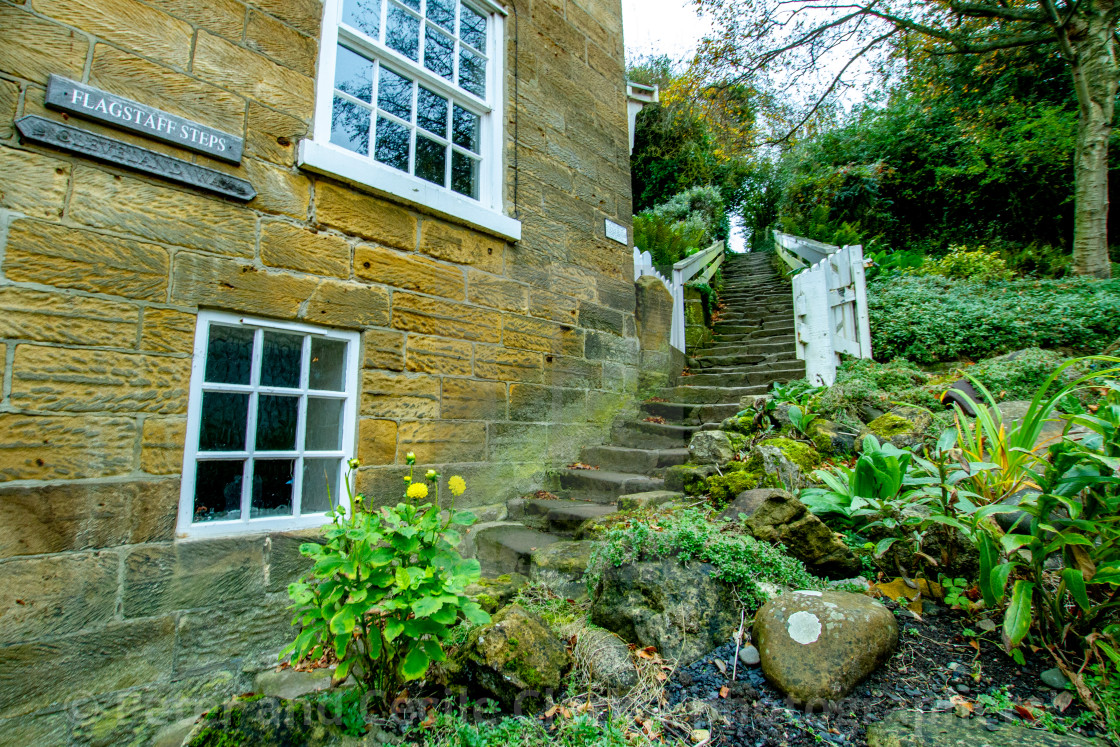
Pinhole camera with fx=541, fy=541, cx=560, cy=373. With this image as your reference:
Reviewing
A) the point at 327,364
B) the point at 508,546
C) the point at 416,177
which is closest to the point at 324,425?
the point at 327,364

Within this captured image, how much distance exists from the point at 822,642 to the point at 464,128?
4.18 metres

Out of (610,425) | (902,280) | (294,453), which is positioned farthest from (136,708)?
(902,280)

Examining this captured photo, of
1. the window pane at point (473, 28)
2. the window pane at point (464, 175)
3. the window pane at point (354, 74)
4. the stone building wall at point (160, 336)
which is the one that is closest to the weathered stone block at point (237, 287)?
the stone building wall at point (160, 336)

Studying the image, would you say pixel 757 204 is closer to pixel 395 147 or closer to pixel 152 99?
pixel 395 147

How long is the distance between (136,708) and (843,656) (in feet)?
9.79

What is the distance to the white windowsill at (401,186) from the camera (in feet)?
10.7

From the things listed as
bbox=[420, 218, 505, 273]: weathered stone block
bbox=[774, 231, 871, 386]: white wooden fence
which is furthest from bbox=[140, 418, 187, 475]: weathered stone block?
bbox=[774, 231, 871, 386]: white wooden fence

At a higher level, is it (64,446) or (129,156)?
(129,156)

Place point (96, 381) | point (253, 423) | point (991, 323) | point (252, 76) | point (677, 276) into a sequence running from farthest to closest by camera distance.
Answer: point (677, 276) < point (991, 323) < point (252, 76) < point (253, 423) < point (96, 381)

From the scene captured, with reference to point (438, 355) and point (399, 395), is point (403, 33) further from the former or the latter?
point (399, 395)

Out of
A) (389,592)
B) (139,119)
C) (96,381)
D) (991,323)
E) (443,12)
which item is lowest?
(389,592)

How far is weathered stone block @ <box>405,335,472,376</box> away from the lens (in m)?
3.65

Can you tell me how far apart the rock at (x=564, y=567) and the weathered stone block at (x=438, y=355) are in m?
1.41

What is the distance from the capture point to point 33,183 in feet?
7.93
